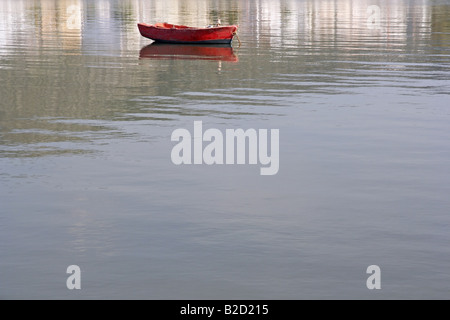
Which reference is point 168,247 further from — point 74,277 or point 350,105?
point 350,105

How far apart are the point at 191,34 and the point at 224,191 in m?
46.3

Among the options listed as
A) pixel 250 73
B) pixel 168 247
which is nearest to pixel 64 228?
pixel 168 247

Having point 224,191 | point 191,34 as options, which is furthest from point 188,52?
point 224,191

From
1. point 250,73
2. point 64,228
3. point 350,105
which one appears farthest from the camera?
point 250,73

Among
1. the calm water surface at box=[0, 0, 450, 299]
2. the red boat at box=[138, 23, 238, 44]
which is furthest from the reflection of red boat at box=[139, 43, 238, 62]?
the calm water surface at box=[0, 0, 450, 299]

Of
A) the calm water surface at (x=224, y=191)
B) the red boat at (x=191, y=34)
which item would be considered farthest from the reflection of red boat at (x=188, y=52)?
the calm water surface at (x=224, y=191)

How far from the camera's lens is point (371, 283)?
13.3 meters

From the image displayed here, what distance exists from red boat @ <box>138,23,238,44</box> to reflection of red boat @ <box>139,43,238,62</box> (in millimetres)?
520

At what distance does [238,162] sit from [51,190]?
506cm

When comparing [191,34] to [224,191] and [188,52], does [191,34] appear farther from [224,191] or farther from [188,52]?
[224,191]

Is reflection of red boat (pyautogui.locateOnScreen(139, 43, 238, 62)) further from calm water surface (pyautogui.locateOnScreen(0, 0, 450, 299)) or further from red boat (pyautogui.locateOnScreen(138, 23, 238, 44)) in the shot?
calm water surface (pyautogui.locateOnScreen(0, 0, 450, 299))

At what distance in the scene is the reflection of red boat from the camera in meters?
54.5

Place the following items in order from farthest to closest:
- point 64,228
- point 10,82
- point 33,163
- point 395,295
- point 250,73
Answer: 1. point 250,73
2. point 10,82
3. point 33,163
4. point 64,228
5. point 395,295

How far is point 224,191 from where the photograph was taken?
1873 centimetres
